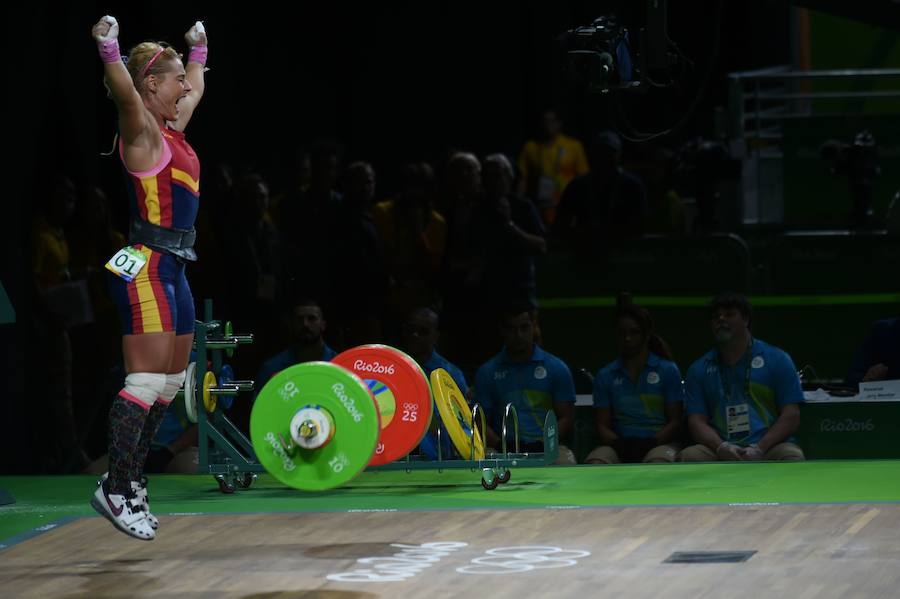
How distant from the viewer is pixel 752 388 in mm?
9320

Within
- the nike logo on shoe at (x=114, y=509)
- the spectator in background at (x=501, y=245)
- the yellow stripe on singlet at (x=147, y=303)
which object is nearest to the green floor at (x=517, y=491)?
Answer: the nike logo on shoe at (x=114, y=509)

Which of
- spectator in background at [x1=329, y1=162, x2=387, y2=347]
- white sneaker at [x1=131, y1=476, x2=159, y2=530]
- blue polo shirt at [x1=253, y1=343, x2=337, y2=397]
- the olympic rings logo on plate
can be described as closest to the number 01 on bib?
white sneaker at [x1=131, y1=476, x2=159, y2=530]

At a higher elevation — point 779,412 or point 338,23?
point 338,23

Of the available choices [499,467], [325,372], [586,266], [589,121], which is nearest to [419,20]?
[589,121]

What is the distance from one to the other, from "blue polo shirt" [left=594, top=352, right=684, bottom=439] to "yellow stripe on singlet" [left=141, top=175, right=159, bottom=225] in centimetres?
371

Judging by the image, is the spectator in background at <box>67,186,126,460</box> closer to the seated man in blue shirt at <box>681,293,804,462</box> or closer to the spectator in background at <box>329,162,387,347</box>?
the spectator in background at <box>329,162,387,347</box>

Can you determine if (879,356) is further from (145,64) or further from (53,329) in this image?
(53,329)

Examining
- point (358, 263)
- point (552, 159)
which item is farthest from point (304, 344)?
Answer: point (552, 159)

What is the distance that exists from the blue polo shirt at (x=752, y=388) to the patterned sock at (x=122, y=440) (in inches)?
151

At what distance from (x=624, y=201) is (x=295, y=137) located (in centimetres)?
469

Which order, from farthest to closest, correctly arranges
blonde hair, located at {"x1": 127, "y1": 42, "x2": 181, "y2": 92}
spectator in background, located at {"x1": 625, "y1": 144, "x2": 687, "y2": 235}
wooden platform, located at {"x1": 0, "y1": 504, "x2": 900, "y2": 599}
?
1. spectator in background, located at {"x1": 625, "y1": 144, "x2": 687, "y2": 235}
2. blonde hair, located at {"x1": 127, "y1": 42, "x2": 181, "y2": 92}
3. wooden platform, located at {"x1": 0, "y1": 504, "x2": 900, "y2": 599}

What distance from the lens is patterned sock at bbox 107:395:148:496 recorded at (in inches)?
258

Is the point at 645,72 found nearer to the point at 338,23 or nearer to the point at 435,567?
the point at 435,567

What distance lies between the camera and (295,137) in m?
15.6
